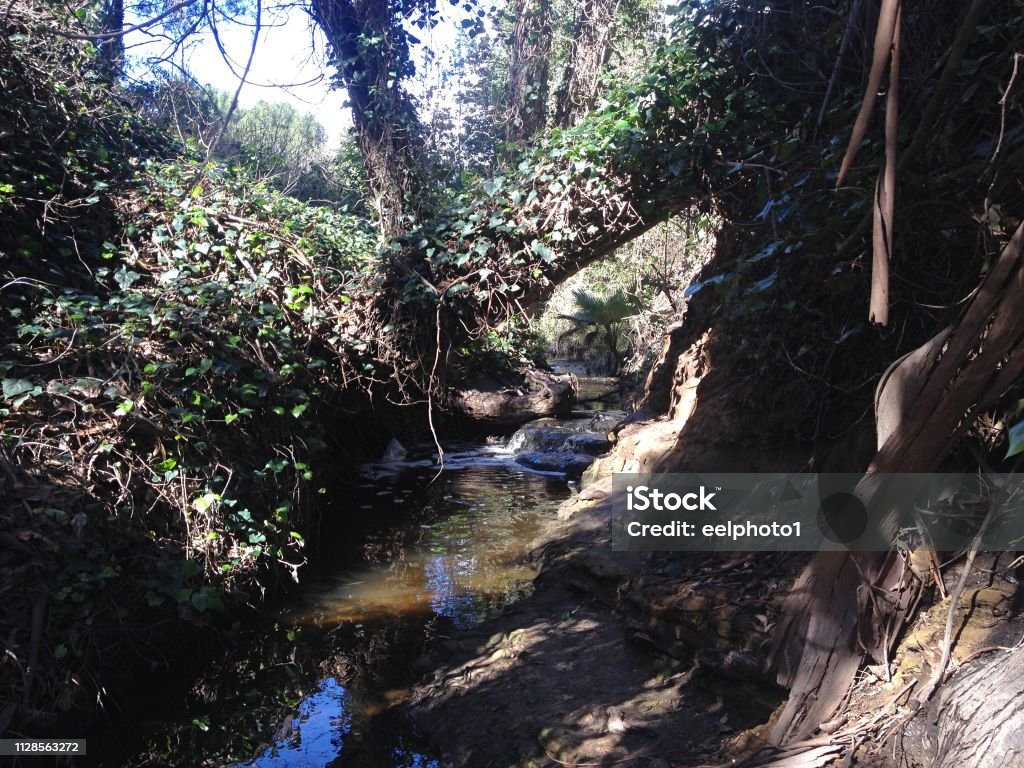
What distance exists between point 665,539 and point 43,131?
588 centimetres

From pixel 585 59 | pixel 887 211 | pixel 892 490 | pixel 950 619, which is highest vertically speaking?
pixel 585 59

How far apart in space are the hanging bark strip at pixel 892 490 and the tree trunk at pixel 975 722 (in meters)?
0.48

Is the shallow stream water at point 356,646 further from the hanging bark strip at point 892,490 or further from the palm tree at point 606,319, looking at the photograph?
the palm tree at point 606,319

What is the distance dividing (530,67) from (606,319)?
25.2 feet

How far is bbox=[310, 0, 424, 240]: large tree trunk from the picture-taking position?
7547mm

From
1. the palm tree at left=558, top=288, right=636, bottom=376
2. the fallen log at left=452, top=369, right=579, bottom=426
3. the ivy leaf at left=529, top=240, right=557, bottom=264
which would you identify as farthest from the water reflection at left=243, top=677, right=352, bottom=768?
the palm tree at left=558, top=288, right=636, bottom=376

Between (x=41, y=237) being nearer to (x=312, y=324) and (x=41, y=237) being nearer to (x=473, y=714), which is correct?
(x=312, y=324)

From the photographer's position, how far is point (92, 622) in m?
3.61

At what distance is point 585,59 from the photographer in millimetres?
8828

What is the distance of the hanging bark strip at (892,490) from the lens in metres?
2.44

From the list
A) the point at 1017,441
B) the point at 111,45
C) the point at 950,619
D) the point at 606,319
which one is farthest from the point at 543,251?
the point at 606,319

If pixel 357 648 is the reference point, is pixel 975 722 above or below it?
above

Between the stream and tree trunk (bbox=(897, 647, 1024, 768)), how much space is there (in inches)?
85.3

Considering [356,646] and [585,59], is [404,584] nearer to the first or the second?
[356,646]
